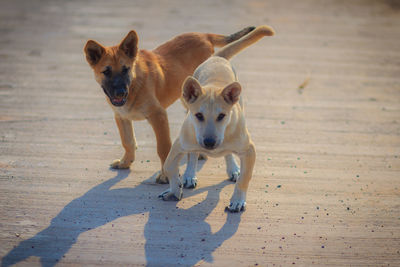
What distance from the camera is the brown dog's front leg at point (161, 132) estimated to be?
476cm

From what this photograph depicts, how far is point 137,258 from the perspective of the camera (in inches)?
144

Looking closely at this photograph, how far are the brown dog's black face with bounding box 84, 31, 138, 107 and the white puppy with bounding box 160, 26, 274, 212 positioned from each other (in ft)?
2.41

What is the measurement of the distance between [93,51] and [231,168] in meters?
1.91

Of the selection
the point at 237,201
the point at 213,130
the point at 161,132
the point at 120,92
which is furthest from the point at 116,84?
the point at 237,201

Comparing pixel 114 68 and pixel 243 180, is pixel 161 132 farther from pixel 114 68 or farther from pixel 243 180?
pixel 243 180

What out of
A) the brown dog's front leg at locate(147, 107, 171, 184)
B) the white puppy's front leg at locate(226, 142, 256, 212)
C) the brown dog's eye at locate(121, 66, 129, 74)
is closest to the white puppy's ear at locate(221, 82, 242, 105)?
the white puppy's front leg at locate(226, 142, 256, 212)

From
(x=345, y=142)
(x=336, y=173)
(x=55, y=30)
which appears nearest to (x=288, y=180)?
(x=336, y=173)

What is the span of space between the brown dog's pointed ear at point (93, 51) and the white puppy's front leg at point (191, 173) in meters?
1.42

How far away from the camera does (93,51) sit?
4.61 meters

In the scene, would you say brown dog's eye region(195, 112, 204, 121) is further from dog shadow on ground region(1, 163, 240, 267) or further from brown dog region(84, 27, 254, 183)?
dog shadow on ground region(1, 163, 240, 267)

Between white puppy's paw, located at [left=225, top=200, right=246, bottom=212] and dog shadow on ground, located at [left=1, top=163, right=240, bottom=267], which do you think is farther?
white puppy's paw, located at [left=225, top=200, right=246, bottom=212]

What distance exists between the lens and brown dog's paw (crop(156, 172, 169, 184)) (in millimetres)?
4821

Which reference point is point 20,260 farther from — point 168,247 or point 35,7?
point 35,7

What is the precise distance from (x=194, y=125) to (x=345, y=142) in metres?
2.52
